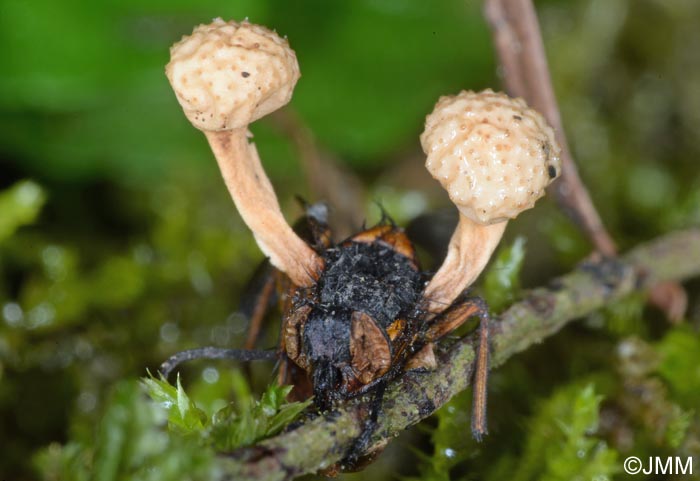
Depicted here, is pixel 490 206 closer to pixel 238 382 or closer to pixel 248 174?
pixel 248 174

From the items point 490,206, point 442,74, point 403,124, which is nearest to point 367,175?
point 403,124

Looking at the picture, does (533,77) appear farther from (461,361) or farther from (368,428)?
(368,428)

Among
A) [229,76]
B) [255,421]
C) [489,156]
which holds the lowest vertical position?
[255,421]

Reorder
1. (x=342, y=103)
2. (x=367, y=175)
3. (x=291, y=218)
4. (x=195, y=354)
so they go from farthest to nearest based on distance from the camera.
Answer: (x=367, y=175) → (x=342, y=103) → (x=291, y=218) → (x=195, y=354)

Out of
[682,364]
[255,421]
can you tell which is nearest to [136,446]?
[255,421]

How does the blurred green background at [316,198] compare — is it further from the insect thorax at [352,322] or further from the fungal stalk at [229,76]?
the fungal stalk at [229,76]
